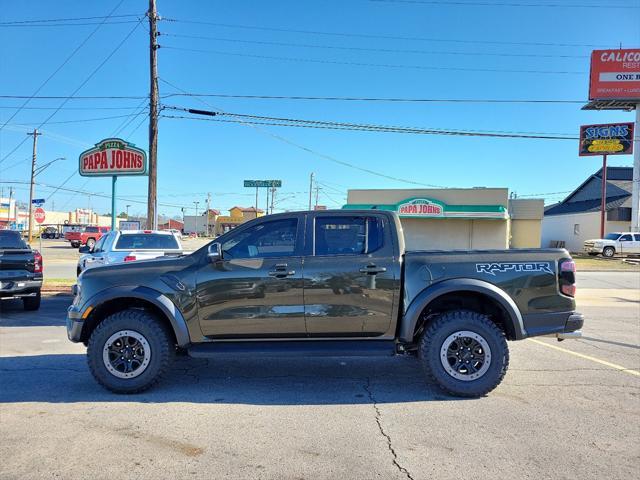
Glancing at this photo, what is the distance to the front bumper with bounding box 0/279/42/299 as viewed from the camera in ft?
30.6

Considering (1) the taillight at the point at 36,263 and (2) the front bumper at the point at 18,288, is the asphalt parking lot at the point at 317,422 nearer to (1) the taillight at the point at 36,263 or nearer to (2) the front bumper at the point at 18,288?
(2) the front bumper at the point at 18,288

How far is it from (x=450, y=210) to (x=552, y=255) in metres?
28.8

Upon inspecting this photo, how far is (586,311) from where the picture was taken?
428 inches

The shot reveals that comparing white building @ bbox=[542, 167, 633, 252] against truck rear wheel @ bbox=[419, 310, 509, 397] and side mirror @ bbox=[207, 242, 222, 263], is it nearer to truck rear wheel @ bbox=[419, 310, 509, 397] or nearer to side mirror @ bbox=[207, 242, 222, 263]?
truck rear wheel @ bbox=[419, 310, 509, 397]

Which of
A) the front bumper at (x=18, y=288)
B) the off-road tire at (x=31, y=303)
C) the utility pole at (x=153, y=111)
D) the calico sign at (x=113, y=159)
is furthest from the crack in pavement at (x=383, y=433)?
the calico sign at (x=113, y=159)

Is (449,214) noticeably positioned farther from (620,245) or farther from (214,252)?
(214,252)

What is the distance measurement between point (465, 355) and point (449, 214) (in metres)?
29.3

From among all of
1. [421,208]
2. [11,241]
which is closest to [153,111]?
[11,241]

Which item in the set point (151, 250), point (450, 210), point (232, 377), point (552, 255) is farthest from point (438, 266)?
point (450, 210)

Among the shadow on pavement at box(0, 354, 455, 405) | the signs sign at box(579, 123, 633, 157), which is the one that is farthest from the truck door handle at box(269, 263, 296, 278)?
the signs sign at box(579, 123, 633, 157)

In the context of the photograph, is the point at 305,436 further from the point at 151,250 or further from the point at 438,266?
the point at 151,250

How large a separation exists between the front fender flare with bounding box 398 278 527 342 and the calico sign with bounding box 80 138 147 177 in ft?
45.5

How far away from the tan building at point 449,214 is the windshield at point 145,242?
74.2ft

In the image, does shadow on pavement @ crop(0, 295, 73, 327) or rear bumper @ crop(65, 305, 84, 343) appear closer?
rear bumper @ crop(65, 305, 84, 343)
